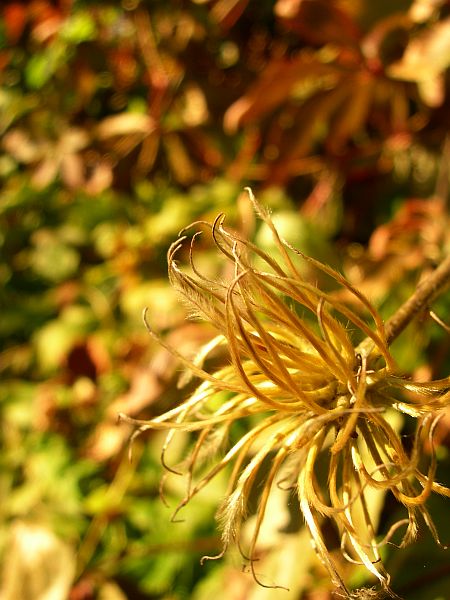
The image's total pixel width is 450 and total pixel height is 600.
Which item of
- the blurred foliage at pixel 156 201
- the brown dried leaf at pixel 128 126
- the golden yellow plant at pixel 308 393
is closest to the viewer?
the golden yellow plant at pixel 308 393

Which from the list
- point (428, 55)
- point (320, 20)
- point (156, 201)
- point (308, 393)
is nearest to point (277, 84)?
point (320, 20)

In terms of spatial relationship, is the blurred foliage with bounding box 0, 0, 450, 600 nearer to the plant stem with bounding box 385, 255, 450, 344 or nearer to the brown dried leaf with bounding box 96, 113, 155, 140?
the brown dried leaf with bounding box 96, 113, 155, 140

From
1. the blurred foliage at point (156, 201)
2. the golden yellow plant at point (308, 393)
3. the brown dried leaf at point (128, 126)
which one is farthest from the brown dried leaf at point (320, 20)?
the golden yellow plant at point (308, 393)

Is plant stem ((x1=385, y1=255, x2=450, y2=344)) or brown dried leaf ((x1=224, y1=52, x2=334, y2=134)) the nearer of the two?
plant stem ((x1=385, y1=255, x2=450, y2=344))

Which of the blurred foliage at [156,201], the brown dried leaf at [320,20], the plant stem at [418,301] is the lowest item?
the blurred foliage at [156,201]

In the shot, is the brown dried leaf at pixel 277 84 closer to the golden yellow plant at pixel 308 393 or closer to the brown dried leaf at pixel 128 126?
the brown dried leaf at pixel 128 126

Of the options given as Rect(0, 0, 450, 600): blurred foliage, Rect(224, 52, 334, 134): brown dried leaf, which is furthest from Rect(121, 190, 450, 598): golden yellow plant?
Rect(224, 52, 334, 134): brown dried leaf
